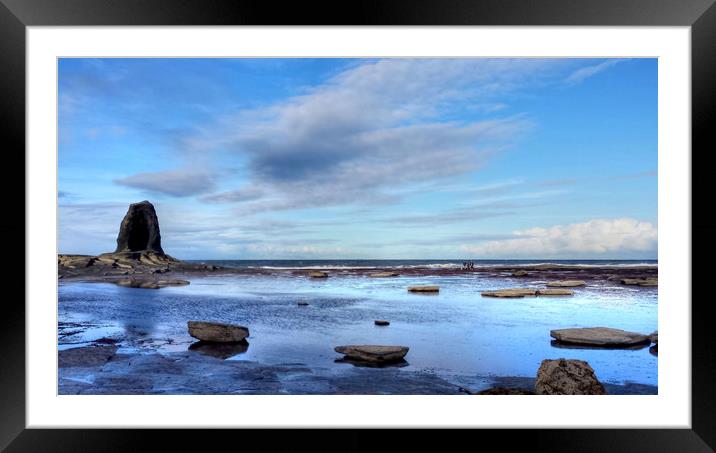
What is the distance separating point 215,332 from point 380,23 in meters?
4.48

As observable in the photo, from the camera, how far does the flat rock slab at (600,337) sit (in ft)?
17.3

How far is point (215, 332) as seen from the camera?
512 cm

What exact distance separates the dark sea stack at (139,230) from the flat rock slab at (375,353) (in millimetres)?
18293

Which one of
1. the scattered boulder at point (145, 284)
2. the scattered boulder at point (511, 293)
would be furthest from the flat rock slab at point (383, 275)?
the scattered boulder at point (145, 284)

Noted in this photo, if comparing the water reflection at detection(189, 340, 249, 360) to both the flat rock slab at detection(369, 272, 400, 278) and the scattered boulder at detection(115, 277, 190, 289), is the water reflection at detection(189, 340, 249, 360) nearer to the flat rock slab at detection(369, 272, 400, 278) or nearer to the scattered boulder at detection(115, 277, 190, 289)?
the scattered boulder at detection(115, 277, 190, 289)

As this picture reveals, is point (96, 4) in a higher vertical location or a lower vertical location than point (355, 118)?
lower

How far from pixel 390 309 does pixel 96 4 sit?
8936 mm

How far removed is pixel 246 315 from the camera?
29.0ft

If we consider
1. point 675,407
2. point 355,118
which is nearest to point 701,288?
point 675,407

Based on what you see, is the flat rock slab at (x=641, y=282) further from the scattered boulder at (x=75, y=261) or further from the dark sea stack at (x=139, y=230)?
the dark sea stack at (x=139, y=230)

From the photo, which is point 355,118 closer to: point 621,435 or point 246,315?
point 246,315

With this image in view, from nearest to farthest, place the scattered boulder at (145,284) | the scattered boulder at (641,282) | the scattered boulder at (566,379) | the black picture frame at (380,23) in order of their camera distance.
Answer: the black picture frame at (380,23)
the scattered boulder at (566,379)
the scattered boulder at (145,284)
the scattered boulder at (641,282)

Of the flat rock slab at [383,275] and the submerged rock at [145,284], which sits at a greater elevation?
the submerged rock at [145,284]

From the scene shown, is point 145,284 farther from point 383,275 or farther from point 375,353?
point 375,353
